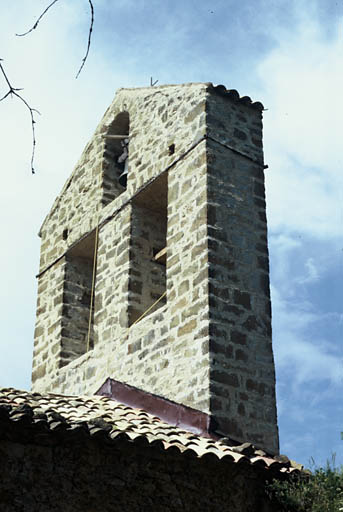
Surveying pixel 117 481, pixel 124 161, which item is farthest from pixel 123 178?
pixel 117 481

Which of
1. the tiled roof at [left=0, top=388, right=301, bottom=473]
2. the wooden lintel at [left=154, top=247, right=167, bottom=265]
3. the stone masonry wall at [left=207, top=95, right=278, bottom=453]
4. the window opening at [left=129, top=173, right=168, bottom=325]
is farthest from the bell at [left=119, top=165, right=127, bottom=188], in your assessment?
the tiled roof at [left=0, top=388, right=301, bottom=473]

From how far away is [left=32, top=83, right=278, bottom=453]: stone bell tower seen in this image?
9234 millimetres

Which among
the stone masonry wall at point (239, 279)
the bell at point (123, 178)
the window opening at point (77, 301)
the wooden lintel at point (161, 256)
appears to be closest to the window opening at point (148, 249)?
the wooden lintel at point (161, 256)

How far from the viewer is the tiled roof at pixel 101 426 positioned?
22.5 ft

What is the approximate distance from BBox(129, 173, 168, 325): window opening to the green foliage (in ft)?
10.9

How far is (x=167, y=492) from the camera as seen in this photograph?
729 cm

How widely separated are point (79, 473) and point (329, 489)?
6.33 feet

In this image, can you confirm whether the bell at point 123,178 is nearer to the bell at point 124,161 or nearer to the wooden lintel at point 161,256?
the bell at point 124,161

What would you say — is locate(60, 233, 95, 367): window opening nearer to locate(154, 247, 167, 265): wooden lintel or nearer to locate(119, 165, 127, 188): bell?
locate(119, 165, 127, 188): bell

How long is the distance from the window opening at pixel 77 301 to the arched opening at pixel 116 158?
0.64 metres

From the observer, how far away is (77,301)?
39.1ft

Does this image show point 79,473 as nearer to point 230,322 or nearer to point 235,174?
point 230,322

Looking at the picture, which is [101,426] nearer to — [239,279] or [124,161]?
[239,279]

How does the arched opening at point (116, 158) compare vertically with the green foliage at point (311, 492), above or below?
above
